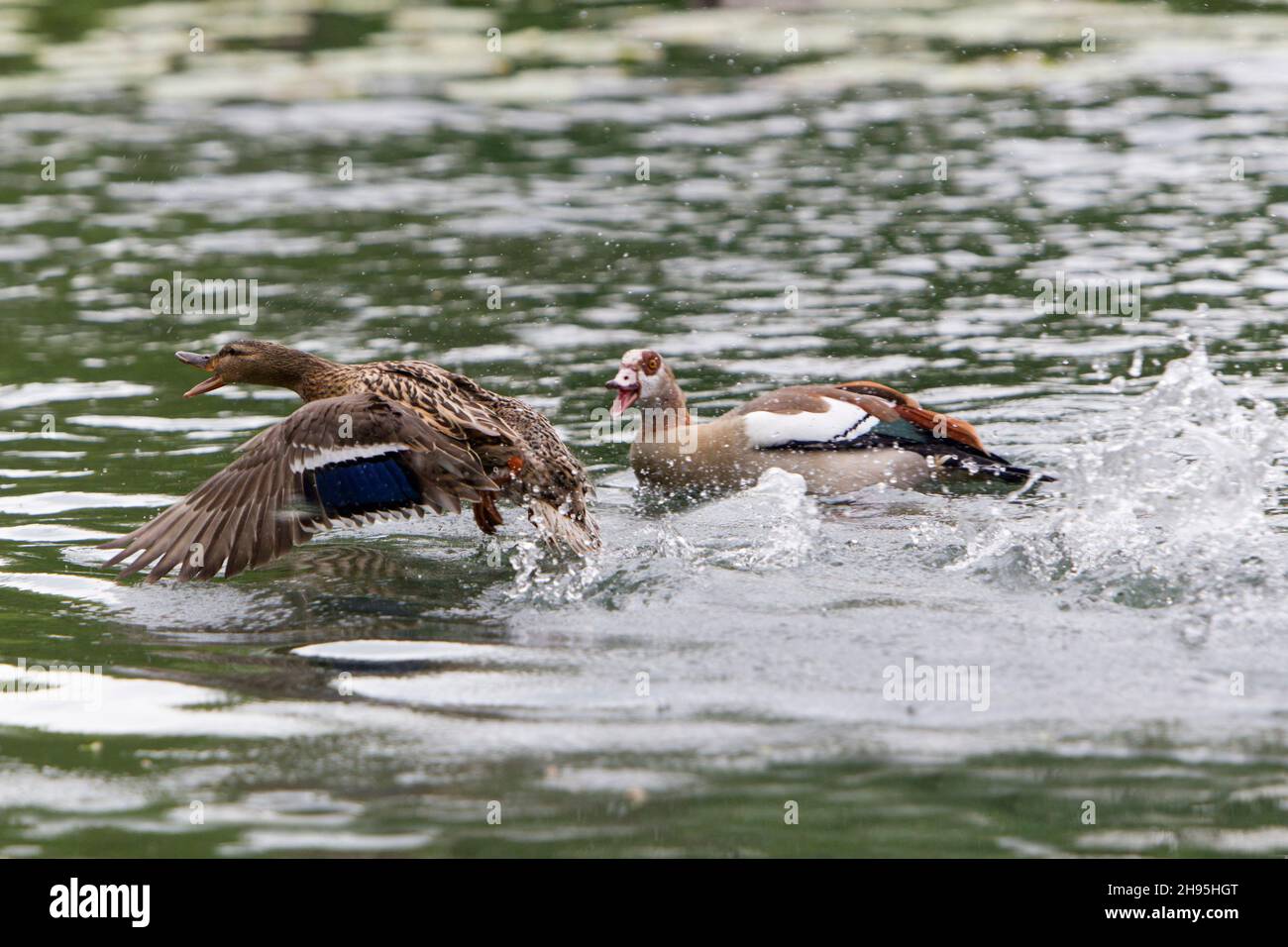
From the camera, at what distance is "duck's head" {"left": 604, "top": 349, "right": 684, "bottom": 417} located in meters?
9.55

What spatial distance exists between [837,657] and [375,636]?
1.84 m

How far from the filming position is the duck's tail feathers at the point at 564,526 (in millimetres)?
7949

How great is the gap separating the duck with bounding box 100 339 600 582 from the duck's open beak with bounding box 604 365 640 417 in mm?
1407

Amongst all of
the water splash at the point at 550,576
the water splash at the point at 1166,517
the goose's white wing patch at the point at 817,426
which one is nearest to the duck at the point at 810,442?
the goose's white wing patch at the point at 817,426

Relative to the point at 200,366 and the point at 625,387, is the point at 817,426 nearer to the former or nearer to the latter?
the point at 625,387

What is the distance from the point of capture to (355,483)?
7.54 m

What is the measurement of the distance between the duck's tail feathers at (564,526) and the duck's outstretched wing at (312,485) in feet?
1.34

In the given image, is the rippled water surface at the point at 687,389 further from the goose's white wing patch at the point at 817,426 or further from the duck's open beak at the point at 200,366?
the duck's open beak at the point at 200,366

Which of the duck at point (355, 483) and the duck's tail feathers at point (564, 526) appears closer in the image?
the duck at point (355, 483)

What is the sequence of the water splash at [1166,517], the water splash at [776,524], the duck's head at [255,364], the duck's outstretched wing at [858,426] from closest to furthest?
the water splash at [1166,517]
the water splash at [776,524]
the duck's head at [255,364]
the duck's outstretched wing at [858,426]

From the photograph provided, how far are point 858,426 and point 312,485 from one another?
3138 millimetres

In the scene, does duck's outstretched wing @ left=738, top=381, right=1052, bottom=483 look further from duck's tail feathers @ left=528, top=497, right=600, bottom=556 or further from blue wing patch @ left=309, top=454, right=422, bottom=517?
blue wing patch @ left=309, top=454, right=422, bottom=517

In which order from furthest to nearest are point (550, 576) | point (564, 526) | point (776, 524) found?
1. point (776, 524)
2. point (564, 526)
3. point (550, 576)

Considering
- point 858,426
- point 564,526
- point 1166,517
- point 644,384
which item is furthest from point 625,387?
point 1166,517
